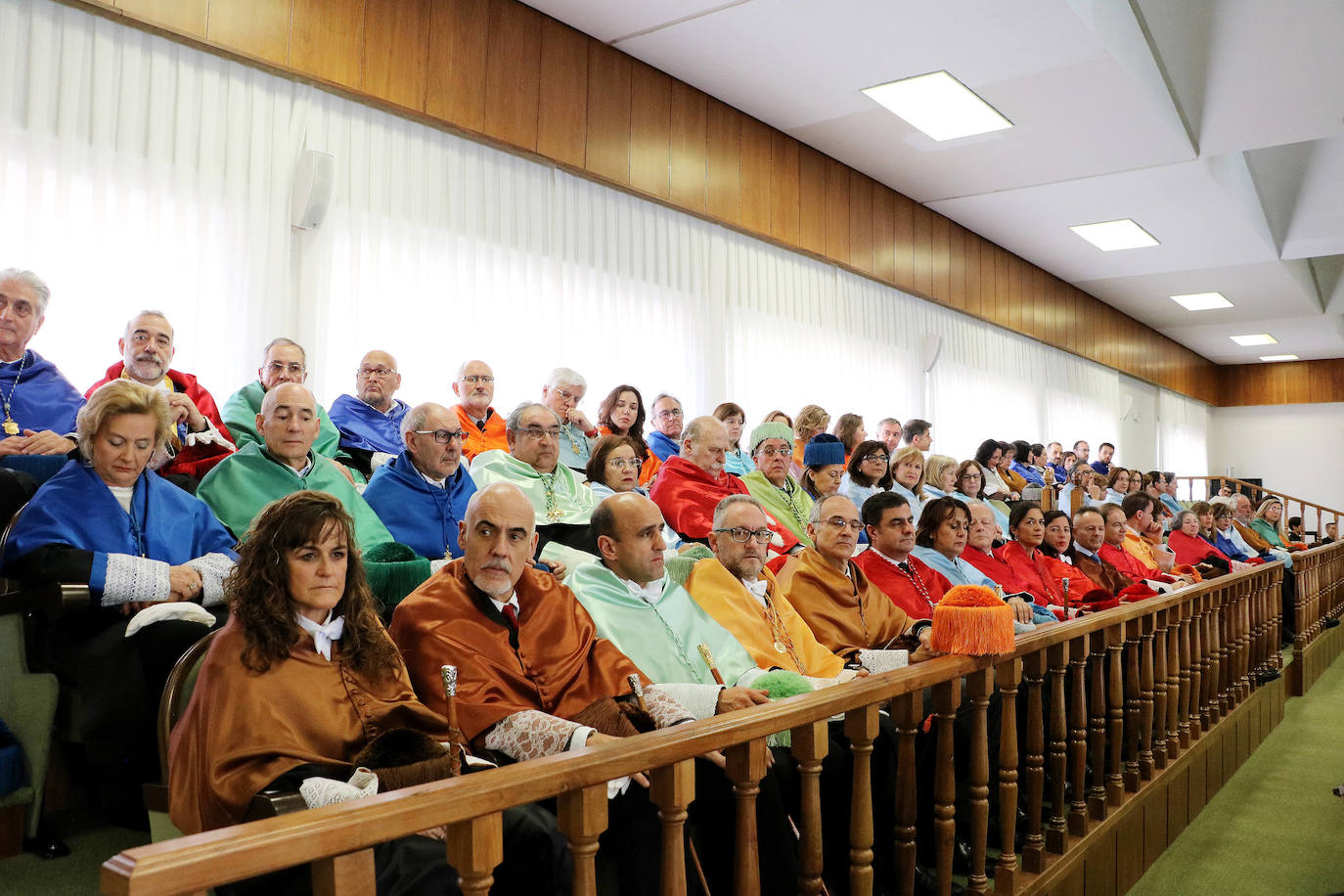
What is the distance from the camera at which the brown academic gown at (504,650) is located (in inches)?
88.4

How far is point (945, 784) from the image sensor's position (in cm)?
247

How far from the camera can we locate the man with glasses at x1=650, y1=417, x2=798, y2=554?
4.39m

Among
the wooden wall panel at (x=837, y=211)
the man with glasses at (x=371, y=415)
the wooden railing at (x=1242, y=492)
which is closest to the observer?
the man with glasses at (x=371, y=415)

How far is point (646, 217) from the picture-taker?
19.6 ft

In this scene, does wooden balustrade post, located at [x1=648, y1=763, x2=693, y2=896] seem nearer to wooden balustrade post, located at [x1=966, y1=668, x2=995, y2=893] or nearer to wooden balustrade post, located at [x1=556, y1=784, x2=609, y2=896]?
wooden balustrade post, located at [x1=556, y1=784, x2=609, y2=896]

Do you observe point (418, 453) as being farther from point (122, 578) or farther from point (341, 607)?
point (341, 607)

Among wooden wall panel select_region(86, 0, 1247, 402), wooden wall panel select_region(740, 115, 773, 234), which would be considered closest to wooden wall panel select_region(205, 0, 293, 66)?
wooden wall panel select_region(86, 0, 1247, 402)

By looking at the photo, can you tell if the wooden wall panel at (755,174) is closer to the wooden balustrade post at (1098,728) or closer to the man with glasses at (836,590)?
the man with glasses at (836,590)

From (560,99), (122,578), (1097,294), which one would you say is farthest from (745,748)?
(1097,294)

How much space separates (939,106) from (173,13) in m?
4.41

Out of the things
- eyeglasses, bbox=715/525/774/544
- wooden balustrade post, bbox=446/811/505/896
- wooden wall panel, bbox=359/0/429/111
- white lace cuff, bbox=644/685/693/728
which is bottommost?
white lace cuff, bbox=644/685/693/728

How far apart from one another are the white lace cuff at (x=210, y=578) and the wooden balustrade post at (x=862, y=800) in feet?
5.08

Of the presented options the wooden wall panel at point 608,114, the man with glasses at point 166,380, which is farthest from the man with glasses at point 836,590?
the wooden wall panel at point 608,114

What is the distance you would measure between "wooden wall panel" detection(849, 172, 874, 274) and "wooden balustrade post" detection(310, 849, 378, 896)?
6.99 metres
